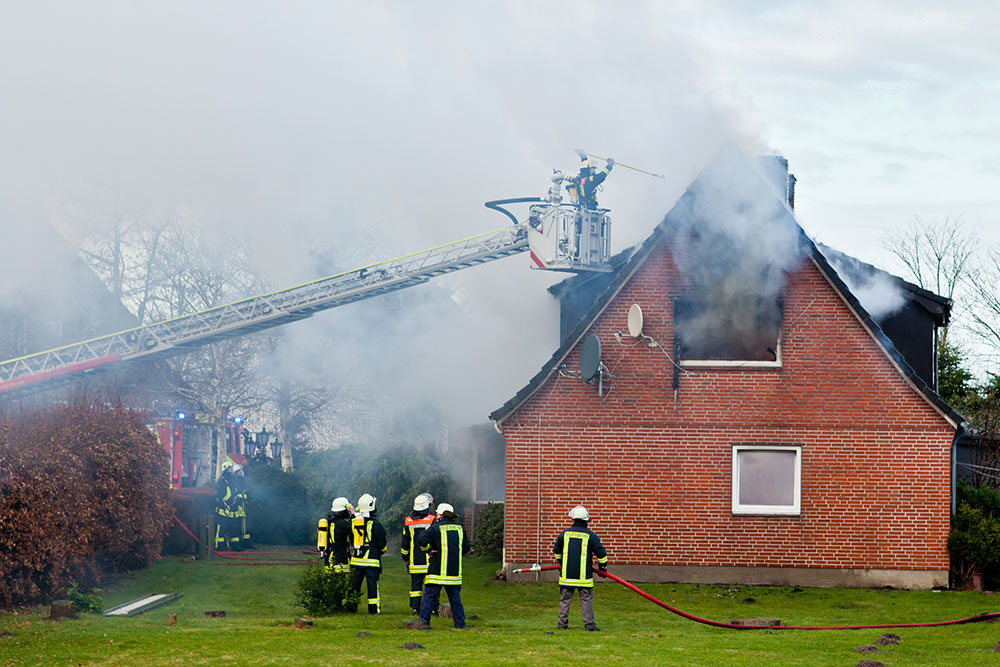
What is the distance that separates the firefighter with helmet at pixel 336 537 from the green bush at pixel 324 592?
579 millimetres

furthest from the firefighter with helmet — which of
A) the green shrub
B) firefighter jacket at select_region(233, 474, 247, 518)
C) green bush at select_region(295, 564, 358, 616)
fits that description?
firefighter jacket at select_region(233, 474, 247, 518)

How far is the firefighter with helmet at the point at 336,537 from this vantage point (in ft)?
50.5

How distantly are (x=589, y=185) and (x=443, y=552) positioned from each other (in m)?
9.01

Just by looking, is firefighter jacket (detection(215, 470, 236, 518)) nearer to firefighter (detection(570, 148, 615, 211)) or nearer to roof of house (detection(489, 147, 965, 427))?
roof of house (detection(489, 147, 965, 427))

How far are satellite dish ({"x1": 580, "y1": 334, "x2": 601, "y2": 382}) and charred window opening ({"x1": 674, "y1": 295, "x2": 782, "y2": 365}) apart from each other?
1516 millimetres

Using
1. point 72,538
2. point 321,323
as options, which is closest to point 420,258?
point 72,538

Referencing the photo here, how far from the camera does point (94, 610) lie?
14578mm

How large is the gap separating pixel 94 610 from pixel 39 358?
748 cm

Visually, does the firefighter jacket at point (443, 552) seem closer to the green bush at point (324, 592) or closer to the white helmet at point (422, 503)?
the white helmet at point (422, 503)

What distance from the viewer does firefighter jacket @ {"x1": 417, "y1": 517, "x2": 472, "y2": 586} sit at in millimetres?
13570

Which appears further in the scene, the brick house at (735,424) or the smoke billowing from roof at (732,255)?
→ the smoke billowing from roof at (732,255)

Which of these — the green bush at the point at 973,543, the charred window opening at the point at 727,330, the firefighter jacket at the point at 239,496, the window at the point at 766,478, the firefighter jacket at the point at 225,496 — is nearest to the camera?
the green bush at the point at 973,543

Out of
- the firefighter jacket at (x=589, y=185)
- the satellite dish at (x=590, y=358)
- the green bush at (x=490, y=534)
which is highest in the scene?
the firefighter jacket at (x=589, y=185)

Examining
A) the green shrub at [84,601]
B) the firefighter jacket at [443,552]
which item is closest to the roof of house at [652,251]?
the firefighter jacket at [443,552]
